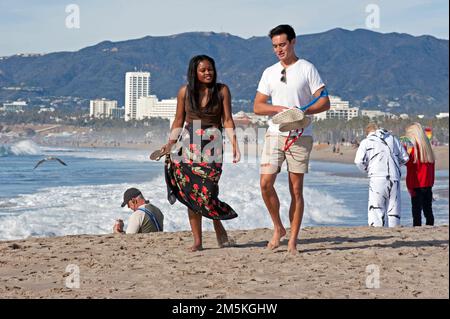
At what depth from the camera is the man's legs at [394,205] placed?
30.3 feet

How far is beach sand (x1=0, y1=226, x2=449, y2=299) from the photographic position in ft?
17.1

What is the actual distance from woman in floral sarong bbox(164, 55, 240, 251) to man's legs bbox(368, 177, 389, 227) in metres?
3.01

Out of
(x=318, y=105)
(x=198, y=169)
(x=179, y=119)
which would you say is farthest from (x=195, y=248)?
(x=318, y=105)

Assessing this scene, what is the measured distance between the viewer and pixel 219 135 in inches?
262

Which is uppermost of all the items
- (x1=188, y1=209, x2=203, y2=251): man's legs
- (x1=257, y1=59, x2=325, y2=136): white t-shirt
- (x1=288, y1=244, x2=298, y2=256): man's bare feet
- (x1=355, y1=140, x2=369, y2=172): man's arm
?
(x1=257, y1=59, x2=325, y2=136): white t-shirt

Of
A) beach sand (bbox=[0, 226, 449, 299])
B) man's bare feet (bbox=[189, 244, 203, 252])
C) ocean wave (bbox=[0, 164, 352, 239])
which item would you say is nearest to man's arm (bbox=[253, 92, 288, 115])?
beach sand (bbox=[0, 226, 449, 299])

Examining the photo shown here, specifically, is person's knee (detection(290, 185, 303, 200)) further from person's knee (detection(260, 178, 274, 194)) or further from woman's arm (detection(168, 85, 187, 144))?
woman's arm (detection(168, 85, 187, 144))

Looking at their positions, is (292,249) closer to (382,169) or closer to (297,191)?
(297,191)

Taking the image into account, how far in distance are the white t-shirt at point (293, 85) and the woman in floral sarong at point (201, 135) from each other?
14.2 inches

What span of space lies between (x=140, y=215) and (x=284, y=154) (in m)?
2.34
